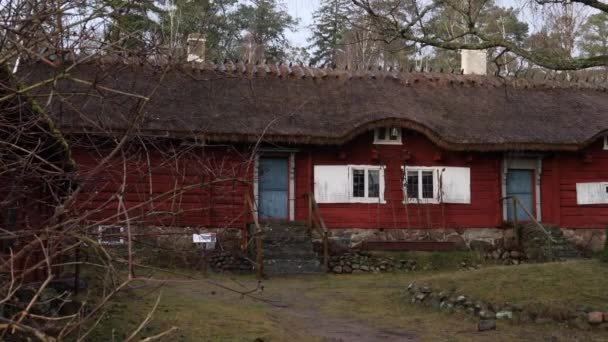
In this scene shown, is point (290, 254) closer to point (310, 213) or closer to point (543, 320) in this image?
point (310, 213)

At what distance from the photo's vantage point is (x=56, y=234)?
306cm

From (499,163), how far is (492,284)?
27.6 ft

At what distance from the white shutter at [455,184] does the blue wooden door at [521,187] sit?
1.29 m

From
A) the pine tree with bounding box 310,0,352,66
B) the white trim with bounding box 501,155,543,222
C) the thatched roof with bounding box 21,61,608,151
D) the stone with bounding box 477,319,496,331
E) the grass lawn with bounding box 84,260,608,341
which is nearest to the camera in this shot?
the grass lawn with bounding box 84,260,608,341

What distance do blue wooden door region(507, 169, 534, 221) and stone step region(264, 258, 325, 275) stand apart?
6344 millimetres

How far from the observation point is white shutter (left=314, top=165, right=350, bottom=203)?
17.1 m

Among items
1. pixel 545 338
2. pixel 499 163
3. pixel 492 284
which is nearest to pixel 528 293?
pixel 492 284

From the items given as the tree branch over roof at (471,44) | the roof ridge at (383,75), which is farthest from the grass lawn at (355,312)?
the roof ridge at (383,75)

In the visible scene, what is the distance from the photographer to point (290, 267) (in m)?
14.4

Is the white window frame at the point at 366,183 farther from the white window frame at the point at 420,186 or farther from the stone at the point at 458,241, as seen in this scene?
the stone at the point at 458,241

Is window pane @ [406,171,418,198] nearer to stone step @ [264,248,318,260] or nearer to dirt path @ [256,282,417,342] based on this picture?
stone step @ [264,248,318,260]

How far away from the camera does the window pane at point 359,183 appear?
17359 mm

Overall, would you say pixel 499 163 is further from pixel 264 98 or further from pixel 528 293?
pixel 528 293

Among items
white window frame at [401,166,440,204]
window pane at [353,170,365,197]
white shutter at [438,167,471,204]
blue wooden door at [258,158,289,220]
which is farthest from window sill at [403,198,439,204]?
blue wooden door at [258,158,289,220]
